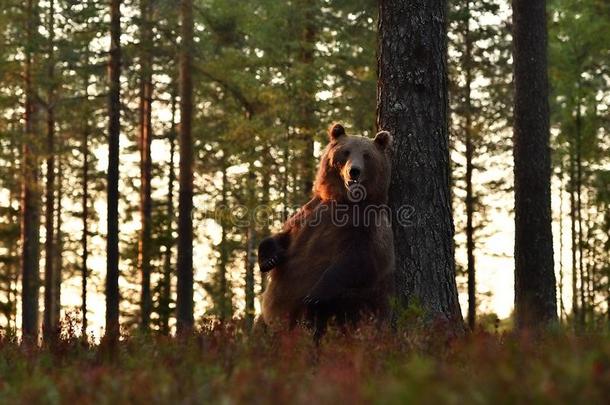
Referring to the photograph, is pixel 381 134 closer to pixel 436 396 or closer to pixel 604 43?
pixel 436 396

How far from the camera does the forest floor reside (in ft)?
11.4

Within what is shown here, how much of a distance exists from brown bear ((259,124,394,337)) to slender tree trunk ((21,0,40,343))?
19825mm

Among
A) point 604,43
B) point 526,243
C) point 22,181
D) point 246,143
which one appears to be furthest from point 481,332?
point 22,181

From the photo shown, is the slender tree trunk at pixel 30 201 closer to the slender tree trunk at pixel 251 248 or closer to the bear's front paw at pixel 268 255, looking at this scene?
the slender tree trunk at pixel 251 248

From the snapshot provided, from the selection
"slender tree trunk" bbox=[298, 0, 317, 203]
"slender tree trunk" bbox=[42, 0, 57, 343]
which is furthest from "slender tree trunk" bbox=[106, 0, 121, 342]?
"slender tree trunk" bbox=[298, 0, 317, 203]

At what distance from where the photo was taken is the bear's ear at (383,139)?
32.7 ft

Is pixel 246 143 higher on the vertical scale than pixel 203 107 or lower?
lower

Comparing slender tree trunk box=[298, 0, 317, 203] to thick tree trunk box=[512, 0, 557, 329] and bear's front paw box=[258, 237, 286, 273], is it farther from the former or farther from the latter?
bear's front paw box=[258, 237, 286, 273]

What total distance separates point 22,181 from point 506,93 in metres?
16.9

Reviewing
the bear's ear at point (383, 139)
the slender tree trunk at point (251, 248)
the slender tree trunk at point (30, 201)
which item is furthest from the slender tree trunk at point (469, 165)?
the bear's ear at point (383, 139)

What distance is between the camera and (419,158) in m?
10.3

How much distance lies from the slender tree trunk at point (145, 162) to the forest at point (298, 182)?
102 mm

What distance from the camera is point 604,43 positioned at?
29.1 meters

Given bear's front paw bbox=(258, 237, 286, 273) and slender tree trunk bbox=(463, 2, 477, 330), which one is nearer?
bear's front paw bbox=(258, 237, 286, 273)
